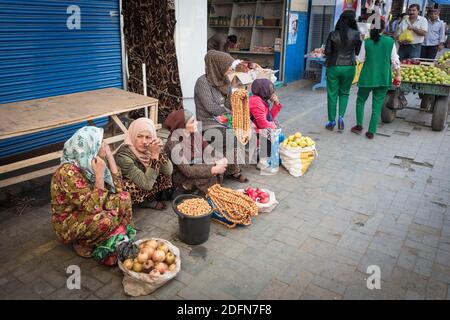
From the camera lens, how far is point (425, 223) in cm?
406

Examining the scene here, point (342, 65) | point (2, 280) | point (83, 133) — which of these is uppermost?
point (342, 65)

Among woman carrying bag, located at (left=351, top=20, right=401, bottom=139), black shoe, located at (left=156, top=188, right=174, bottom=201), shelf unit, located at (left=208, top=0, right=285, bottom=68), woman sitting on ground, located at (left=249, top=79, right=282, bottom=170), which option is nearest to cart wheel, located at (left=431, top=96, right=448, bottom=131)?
woman carrying bag, located at (left=351, top=20, right=401, bottom=139)

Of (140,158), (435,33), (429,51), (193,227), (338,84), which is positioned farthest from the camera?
(429,51)

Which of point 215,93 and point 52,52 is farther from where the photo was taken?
point 52,52

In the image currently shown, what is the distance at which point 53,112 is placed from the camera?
424cm

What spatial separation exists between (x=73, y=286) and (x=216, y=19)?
405 inches

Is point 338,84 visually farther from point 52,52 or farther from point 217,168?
point 52,52

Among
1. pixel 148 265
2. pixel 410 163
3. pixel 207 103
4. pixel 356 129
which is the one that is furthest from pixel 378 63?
pixel 148 265

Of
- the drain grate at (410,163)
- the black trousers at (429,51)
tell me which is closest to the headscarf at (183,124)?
the drain grate at (410,163)

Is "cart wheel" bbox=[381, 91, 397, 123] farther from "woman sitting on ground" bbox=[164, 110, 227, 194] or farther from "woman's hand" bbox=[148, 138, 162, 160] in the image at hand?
"woman's hand" bbox=[148, 138, 162, 160]

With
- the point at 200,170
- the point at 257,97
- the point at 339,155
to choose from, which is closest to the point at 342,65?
the point at 339,155

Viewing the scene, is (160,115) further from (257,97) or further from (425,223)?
(425,223)

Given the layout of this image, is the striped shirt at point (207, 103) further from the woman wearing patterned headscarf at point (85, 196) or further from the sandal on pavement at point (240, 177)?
the woman wearing patterned headscarf at point (85, 196)

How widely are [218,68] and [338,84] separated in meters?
2.99
